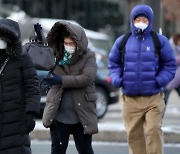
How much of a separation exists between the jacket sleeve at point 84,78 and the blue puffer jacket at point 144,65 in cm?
49

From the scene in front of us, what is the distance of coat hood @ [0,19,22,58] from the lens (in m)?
5.85

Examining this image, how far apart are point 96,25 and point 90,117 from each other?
101ft

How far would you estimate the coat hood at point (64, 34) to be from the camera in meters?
6.81

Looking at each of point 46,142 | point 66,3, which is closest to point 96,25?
point 66,3

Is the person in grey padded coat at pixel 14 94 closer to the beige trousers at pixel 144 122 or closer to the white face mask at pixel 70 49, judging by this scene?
the white face mask at pixel 70 49

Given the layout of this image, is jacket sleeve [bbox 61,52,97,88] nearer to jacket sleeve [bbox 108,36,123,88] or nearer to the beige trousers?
jacket sleeve [bbox 108,36,123,88]

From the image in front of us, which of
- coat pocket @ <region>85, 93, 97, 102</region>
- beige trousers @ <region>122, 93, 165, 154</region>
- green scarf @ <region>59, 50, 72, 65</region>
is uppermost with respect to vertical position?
green scarf @ <region>59, 50, 72, 65</region>

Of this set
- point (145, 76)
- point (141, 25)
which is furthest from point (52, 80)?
point (141, 25)

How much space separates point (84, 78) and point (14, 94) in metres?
1.10

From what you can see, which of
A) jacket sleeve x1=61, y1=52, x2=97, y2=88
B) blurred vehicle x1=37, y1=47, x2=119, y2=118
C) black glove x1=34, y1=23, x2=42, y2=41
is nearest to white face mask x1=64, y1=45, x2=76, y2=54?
jacket sleeve x1=61, y1=52, x2=97, y2=88

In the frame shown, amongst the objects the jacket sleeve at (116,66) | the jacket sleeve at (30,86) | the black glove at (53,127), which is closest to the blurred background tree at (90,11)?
the jacket sleeve at (116,66)

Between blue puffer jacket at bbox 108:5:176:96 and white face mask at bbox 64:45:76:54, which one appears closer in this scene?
white face mask at bbox 64:45:76:54

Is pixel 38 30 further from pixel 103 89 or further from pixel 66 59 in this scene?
pixel 103 89

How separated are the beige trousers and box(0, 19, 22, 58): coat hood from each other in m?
1.86
